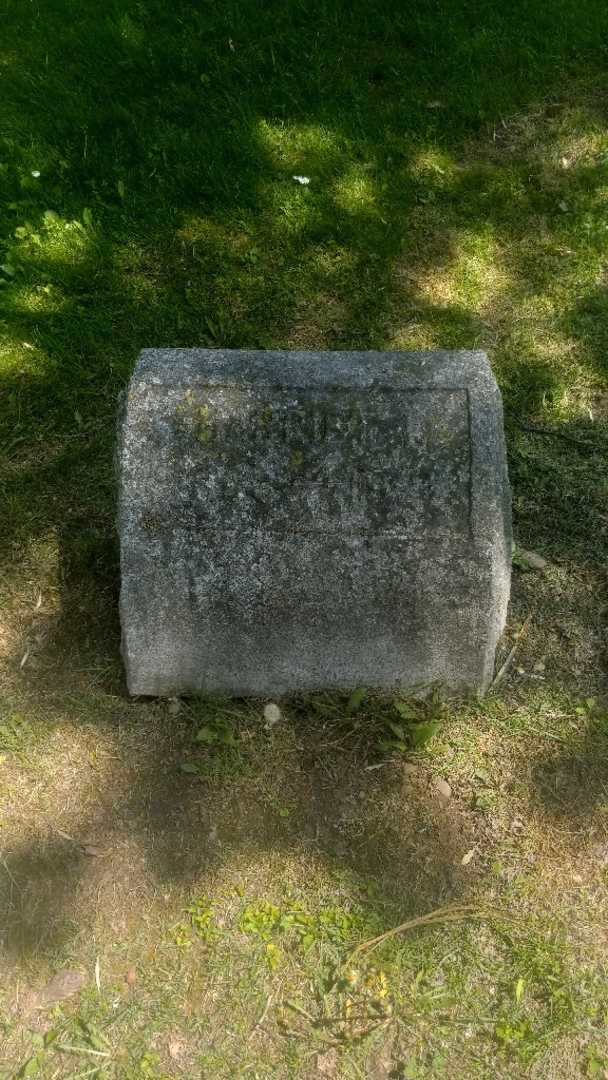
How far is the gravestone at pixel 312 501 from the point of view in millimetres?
2570

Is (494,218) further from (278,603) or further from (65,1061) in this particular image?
(65,1061)

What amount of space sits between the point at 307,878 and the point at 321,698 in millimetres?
536

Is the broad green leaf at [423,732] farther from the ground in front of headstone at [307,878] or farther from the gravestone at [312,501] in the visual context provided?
the gravestone at [312,501]

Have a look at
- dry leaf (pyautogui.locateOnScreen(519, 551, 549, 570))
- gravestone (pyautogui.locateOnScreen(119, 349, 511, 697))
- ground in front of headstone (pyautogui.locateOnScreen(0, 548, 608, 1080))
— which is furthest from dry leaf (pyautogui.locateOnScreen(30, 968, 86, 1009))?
dry leaf (pyautogui.locateOnScreen(519, 551, 549, 570))

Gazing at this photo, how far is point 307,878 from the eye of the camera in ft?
8.78

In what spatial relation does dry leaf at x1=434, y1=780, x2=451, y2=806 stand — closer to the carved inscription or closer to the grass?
the grass

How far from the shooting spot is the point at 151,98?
5113 millimetres

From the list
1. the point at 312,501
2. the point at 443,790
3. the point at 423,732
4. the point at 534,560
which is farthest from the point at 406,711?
the point at 534,560

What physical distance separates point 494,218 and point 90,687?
3.11 m

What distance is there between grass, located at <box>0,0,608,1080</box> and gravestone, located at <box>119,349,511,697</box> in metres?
0.42

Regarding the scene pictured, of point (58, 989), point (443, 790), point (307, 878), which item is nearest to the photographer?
point (58, 989)

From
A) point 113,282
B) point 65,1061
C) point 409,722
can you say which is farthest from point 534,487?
point 65,1061

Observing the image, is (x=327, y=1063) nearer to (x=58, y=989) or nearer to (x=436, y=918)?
(x=436, y=918)

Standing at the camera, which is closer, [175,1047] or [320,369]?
[175,1047]
